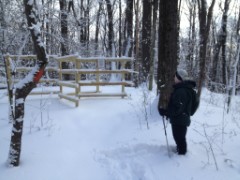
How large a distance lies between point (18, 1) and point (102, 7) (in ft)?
71.2

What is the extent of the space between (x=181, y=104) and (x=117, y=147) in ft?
5.75

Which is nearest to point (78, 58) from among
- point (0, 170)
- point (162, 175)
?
point (0, 170)

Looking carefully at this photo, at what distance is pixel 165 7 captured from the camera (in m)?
7.14

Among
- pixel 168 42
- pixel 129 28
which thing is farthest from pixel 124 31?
pixel 168 42

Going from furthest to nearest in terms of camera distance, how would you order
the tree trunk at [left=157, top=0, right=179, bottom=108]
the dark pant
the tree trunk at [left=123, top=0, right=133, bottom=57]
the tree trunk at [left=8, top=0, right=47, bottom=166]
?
the tree trunk at [left=123, top=0, right=133, bottom=57] → the tree trunk at [left=157, top=0, right=179, bottom=108] → the dark pant → the tree trunk at [left=8, top=0, right=47, bottom=166]

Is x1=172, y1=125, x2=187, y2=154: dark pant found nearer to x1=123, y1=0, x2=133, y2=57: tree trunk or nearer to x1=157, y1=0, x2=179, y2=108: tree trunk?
x1=157, y1=0, x2=179, y2=108: tree trunk

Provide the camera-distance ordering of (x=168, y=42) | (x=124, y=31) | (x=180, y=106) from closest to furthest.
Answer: (x=180, y=106), (x=168, y=42), (x=124, y=31)

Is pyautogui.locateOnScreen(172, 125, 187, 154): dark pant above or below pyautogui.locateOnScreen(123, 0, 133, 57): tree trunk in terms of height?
below

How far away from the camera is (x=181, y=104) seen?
4789mm

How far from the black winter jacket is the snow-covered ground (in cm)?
62

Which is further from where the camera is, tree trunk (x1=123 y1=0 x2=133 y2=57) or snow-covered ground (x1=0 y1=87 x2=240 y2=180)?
tree trunk (x1=123 y1=0 x2=133 y2=57)

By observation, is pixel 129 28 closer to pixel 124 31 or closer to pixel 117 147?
pixel 124 31

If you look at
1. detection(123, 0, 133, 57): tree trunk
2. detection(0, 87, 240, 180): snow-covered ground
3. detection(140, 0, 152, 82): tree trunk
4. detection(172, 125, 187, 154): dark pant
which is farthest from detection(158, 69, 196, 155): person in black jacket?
detection(123, 0, 133, 57): tree trunk

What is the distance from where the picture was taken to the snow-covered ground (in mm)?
4801
